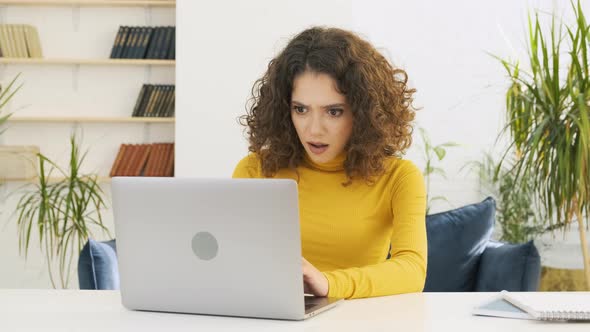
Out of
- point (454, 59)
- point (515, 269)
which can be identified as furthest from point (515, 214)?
point (515, 269)

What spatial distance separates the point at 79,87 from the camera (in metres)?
4.77

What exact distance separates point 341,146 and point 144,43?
8.85ft

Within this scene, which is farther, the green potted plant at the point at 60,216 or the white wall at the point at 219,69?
the white wall at the point at 219,69

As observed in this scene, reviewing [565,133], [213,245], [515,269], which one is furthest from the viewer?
[565,133]

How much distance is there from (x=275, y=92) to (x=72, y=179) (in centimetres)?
219

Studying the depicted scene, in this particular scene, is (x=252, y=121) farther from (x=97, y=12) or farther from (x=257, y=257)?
(x=97, y=12)

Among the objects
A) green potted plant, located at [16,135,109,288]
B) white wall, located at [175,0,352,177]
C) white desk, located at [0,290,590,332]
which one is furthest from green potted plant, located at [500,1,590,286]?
green potted plant, located at [16,135,109,288]

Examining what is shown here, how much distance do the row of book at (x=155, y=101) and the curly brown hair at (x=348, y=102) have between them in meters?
2.35

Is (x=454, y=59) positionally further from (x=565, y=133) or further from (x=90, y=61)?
(x=90, y=61)

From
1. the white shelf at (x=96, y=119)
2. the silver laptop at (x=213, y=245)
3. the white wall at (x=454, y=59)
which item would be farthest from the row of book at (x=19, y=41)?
the silver laptop at (x=213, y=245)

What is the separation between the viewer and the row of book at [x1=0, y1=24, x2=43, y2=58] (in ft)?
15.1

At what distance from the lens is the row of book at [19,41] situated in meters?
4.60

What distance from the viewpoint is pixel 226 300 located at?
1.50 m

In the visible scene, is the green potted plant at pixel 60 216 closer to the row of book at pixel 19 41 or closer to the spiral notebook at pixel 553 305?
the row of book at pixel 19 41
